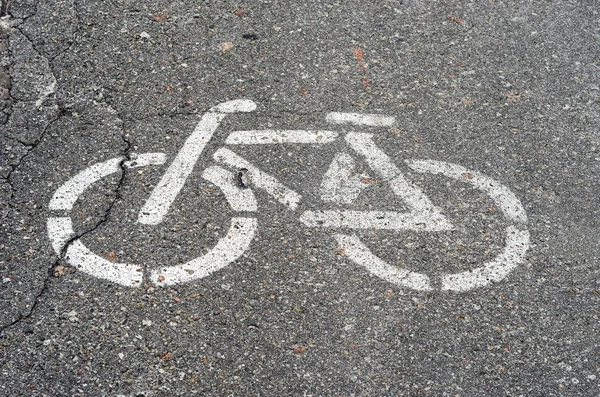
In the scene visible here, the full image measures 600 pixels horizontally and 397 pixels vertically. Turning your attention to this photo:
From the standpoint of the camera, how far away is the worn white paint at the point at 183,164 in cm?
377

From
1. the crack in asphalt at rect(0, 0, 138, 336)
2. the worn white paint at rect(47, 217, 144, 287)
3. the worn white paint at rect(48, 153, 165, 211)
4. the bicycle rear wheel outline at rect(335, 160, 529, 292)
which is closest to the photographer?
the crack in asphalt at rect(0, 0, 138, 336)

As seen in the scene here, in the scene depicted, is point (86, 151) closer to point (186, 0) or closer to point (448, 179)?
point (186, 0)

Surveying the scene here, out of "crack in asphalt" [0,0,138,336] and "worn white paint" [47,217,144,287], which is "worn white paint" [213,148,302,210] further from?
"worn white paint" [47,217,144,287]

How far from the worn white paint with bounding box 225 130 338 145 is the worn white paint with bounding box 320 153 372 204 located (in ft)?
0.57

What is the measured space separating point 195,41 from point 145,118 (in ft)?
2.93

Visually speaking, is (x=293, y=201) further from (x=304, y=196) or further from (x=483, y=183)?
(x=483, y=183)

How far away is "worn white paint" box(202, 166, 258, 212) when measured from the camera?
12.6ft

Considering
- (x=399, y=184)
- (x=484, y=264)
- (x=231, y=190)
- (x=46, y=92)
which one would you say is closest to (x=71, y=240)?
(x=231, y=190)

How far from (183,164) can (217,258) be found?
721mm

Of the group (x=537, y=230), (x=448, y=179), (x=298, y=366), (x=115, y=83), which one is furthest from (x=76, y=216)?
(x=537, y=230)

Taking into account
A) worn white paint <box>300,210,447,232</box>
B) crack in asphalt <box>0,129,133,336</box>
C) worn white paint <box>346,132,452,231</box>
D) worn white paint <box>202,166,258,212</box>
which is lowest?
crack in asphalt <box>0,129,133,336</box>

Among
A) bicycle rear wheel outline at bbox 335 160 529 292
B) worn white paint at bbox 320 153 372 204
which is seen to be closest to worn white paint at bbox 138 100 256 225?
worn white paint at bbox 320 153 372 204

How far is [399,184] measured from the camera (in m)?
4.02

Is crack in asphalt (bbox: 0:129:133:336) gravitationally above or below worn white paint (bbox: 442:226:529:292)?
below
